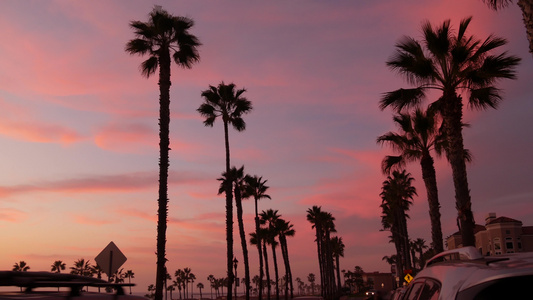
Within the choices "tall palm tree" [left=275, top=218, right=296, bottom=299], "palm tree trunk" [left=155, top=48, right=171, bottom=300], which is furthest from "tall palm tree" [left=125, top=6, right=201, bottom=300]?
"tall palm tree" [left=275, top=218, right=296, bottom=299]

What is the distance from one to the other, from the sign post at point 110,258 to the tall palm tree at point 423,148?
1847cm

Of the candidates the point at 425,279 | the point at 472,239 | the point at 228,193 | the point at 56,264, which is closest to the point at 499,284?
the point at 425,279

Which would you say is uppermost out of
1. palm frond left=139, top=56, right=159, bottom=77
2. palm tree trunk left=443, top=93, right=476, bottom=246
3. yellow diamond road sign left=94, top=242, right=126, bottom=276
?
palm frond left=139, top=56, right=159, bottom=77

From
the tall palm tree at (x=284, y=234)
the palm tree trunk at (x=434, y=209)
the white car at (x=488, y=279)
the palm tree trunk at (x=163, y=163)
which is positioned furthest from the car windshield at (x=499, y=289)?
the tall palm tree at (x=284, y=234)

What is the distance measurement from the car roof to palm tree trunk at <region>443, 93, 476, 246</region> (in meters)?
16.6

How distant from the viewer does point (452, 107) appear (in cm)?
2094

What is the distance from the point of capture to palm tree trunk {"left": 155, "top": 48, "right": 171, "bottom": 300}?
26.2 m

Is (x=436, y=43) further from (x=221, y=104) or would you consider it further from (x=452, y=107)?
(x=221, y=104)

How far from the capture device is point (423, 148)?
30453 mm

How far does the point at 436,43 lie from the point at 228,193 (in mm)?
28016

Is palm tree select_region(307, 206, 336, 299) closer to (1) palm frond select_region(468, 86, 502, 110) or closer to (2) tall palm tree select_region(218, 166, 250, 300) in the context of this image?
(2) tall palm tree select_region(218, 166, 250, 300)

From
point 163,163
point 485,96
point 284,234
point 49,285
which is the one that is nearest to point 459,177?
point 485,96

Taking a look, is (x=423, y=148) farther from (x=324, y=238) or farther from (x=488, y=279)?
(x=324, y=238)

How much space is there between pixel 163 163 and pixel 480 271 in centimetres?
2463
